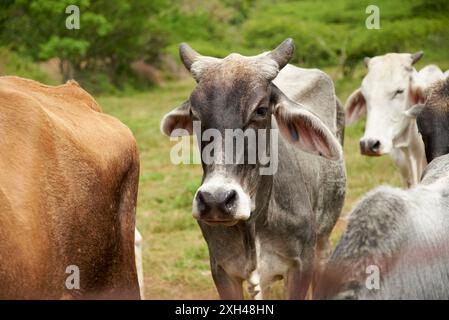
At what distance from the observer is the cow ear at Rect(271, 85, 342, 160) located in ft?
12.5

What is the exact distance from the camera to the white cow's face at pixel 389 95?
6.76 m

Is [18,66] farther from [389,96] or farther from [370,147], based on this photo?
[370,147]

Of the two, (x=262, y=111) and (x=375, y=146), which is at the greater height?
(x=262, y=111)

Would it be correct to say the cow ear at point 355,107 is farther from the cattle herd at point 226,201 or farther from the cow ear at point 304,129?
the cow ear at point 304,129

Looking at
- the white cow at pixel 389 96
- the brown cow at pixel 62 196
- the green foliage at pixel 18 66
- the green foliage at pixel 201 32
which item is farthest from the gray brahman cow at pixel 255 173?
the green foliage at pixel 18 66

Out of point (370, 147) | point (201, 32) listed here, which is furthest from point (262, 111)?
point (201, 32)

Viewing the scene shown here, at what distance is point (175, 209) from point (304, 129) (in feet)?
17.8

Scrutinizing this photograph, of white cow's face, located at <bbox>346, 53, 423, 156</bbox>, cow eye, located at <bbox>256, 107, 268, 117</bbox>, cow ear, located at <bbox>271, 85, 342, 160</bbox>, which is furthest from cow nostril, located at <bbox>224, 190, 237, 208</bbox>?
white cow's face, located at <bbox>346, 53, 423, 156</bbox>

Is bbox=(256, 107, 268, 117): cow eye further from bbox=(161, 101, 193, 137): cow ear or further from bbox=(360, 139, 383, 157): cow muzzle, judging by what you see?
bbox=(360, 139, 383, 157): cow muzzle

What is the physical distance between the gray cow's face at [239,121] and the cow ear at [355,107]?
123 inches

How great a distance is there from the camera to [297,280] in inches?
175

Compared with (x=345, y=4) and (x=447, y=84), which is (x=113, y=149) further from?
(x=345, y=4)

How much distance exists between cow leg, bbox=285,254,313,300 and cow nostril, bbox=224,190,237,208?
115 centimetres
